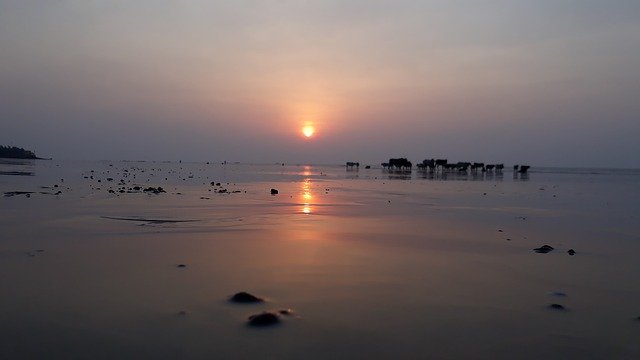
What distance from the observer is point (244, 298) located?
7.54m

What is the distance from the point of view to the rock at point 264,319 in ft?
21.7

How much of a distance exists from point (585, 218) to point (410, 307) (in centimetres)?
1627

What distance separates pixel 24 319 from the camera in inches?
255

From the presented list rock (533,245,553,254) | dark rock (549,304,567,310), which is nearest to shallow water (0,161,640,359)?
dark rock (549,304,567,310)

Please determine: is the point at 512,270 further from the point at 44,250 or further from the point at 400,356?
the point at 44,250

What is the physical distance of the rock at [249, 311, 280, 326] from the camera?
21.7 feet

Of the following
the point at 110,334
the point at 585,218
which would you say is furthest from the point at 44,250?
the point at 585,218

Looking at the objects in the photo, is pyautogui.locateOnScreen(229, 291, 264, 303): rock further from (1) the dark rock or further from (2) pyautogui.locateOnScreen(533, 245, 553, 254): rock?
(2) pyautogui.locateOnScreen(533, 245, 553, 254): rock

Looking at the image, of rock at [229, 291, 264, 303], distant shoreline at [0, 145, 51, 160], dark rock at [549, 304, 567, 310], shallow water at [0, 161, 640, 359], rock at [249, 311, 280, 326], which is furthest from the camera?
distant shoreline at [0, 145, 51, 160]

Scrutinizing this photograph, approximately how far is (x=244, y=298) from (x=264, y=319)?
947mm

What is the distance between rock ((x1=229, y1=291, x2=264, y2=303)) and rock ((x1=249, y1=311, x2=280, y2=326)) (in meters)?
0.72

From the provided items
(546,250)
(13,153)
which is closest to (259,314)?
(546,250)

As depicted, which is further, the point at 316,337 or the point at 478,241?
the point at 478,241

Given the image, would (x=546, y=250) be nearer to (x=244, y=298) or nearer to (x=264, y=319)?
(x=244, y=298)
